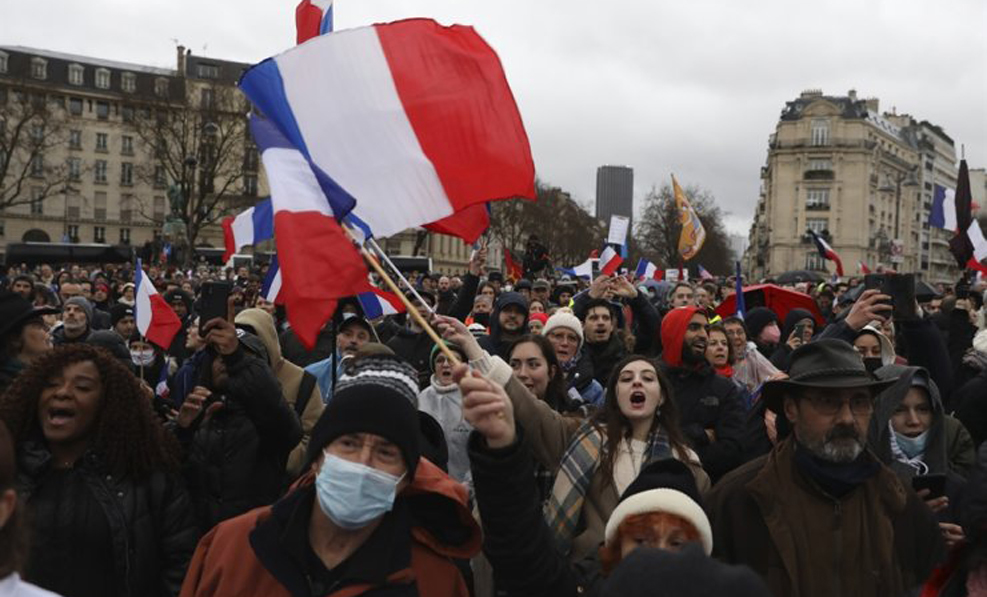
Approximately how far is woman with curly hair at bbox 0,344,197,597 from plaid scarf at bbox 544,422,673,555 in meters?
1.36

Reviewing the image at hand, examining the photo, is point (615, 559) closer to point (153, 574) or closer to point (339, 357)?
point (153, 574)

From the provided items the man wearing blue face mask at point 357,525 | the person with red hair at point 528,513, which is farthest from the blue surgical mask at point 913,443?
the man wearing blue face mask at point 357,525

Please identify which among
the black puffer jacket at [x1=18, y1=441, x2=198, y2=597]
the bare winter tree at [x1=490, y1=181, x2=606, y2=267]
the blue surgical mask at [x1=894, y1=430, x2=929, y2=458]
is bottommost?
the black puffer jacket at [x1=18, y1=441, x2=198, y2=597]

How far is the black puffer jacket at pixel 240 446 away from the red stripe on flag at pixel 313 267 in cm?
99

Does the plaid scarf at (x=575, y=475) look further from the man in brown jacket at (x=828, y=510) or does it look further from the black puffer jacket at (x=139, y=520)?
the black puffer jacket at (x=139, y=520)

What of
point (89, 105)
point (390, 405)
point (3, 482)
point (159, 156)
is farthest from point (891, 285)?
point (89, 105)

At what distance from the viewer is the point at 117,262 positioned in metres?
36.3

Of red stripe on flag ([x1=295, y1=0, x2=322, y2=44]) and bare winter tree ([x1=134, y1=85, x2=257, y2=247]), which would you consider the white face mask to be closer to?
red stripe on flag ([x1=295, y1=0, x2=322, y2=44])

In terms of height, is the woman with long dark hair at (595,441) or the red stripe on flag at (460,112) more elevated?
the red stripe on flag at (460,112)

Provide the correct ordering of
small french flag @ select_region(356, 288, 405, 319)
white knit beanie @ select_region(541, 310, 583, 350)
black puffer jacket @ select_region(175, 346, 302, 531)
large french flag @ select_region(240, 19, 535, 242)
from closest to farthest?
large french flag @ select_region(240, 19, 535, 242) → black puffer jacket @ select_region(175, 346, 302, 531) → small french flag @ select_region(356, 288, 405, 319) → white knit beanie @ select_region(541, 310, 583, 350)

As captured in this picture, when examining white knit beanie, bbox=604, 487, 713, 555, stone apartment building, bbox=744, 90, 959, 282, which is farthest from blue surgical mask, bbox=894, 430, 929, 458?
stone apartment building, bbox=744, 90, 959, 282

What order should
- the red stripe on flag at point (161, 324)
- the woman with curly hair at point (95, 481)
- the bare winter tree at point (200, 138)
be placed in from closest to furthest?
the woman with curly hair at point (95, 481) < the red stripe on flag at point (161, 324) < the bare winter tree at point (200, 138)

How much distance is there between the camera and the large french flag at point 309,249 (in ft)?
10.3

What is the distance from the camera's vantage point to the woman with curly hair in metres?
3.16
